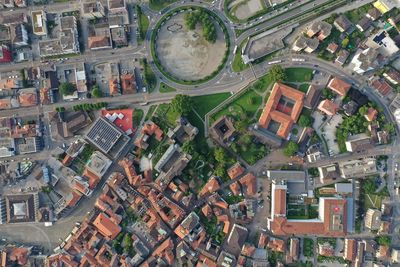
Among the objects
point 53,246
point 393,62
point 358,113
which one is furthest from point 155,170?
point 393,62

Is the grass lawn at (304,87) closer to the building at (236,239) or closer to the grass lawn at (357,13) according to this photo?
the grass lawn at (357,13)

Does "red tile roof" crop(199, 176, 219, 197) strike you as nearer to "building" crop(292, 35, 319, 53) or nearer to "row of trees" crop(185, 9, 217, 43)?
"row of trees" crop(185, 9, 217, 43)

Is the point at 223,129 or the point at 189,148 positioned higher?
the point at 223,129

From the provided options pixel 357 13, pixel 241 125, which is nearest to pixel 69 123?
pixel 241 125

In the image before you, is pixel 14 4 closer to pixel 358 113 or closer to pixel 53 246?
pixel 53 246

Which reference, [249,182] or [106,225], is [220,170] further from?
[106,225]

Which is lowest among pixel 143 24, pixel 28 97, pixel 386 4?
pixel 28 97
